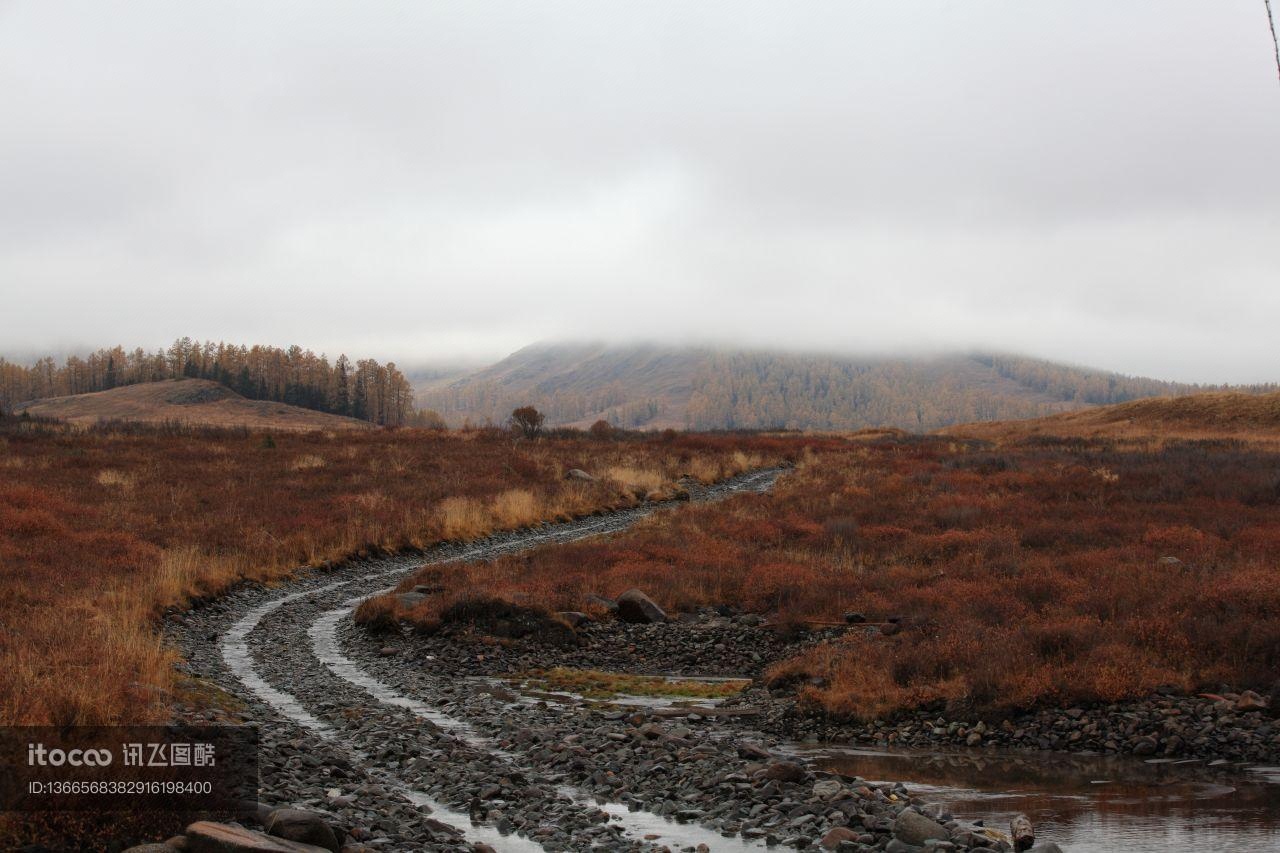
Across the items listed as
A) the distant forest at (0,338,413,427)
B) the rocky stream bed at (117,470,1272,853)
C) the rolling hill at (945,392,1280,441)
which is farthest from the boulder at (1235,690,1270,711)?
the distant forest at (0,338,413,427)

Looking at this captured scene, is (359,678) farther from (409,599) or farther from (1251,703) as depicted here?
(1251,703)

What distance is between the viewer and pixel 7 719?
8508 mm

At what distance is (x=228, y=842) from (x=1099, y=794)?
32.6ft

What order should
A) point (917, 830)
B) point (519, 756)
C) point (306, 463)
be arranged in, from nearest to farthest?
A: 1. point (917, 830)
2. point (519, 756)
3. point (306, 463)

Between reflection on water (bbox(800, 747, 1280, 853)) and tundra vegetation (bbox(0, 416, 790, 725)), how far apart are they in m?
9.55

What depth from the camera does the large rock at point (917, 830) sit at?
28.7 ft

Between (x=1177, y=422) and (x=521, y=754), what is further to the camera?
(x=1177, y=422)

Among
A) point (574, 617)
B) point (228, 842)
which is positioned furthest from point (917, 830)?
point (574, 617)

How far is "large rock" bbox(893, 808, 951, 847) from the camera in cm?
876

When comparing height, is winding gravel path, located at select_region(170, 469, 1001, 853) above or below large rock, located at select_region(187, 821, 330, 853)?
below

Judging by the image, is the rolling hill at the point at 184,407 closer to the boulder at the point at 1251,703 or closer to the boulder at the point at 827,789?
the boulder at the point at 827,789

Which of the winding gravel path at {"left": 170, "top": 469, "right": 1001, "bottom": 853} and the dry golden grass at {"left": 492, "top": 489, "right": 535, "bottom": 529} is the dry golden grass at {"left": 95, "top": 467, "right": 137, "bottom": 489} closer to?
the dry golden grass at {"left": 492, "top": 489, "right": 535, "bottom": 529}

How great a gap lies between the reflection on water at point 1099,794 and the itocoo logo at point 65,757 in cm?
874

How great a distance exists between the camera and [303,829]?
25.7 feet
